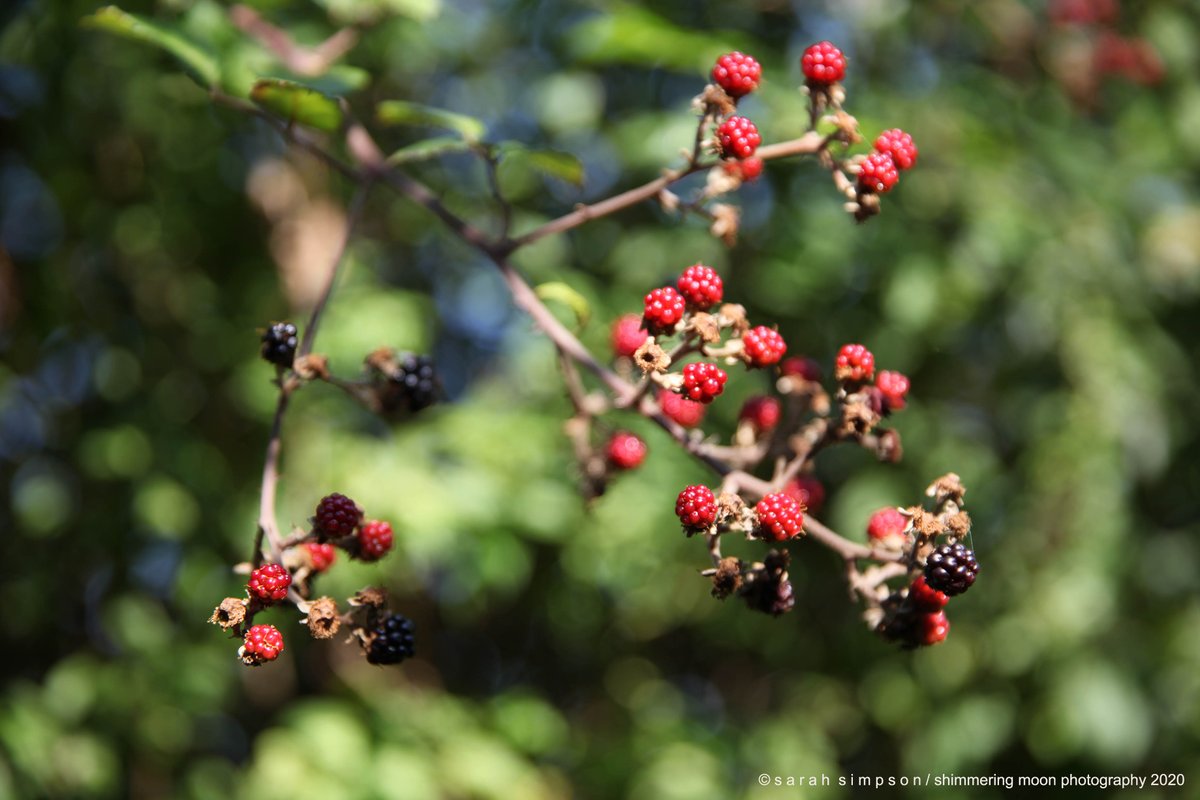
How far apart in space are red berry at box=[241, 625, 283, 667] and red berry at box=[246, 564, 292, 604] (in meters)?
0.04

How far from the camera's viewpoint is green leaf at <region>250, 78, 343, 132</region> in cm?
190

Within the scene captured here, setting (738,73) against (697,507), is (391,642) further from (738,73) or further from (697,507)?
(738,73)

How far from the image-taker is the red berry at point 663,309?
5.01 ft

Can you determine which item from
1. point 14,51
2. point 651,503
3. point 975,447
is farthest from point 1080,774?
point 14,51

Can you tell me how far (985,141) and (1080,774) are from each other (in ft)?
7.94

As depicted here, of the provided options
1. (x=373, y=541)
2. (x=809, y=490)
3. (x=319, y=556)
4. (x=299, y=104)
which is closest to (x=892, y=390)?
(x=809, y=490)

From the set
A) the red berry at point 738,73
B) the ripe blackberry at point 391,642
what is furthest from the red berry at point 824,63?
the ripe blackberry at point 391,642

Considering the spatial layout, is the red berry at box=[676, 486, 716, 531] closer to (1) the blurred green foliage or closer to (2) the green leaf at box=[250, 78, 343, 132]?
(2) the green leaf at box=[250, 78, 343, 132]

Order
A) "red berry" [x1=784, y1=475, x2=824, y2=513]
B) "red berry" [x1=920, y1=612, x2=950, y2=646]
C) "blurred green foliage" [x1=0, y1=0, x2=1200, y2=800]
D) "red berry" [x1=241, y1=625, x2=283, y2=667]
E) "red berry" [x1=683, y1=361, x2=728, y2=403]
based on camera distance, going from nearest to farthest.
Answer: "red berry" [x1=241, y1=625, x2=283, y2=667], "red berry" [x1=683, y1=361, x2=728, y2=403], "red berry" [x1=920, y1=612, x2=950, y2=646], "red berry" [x1=784, y1=475, x2=824, y2=513], "blurred green foliage" [x1=0, y1=0, x2=1200, y2=800]

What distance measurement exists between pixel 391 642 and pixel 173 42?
1177 millimetres

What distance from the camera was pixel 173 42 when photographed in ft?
6.36

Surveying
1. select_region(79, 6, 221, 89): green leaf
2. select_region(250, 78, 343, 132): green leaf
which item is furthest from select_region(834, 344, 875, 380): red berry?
select_region(79, 6, 221, 89): green leaf

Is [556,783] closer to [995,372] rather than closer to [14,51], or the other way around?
[995,372]

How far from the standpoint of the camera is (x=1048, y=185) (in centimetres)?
352
